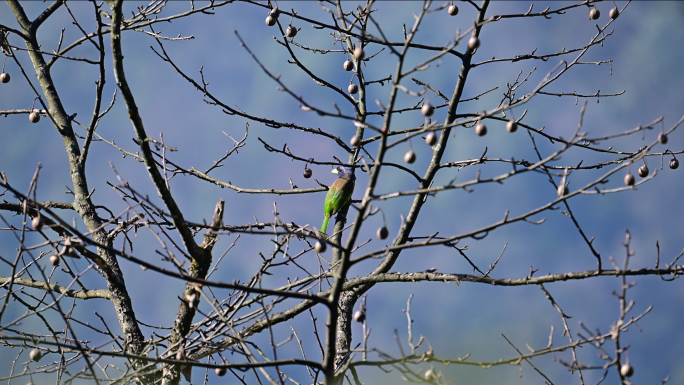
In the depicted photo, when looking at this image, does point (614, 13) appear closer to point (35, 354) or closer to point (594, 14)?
point (594, 14)

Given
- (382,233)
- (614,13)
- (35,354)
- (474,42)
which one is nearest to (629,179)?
(382,233)

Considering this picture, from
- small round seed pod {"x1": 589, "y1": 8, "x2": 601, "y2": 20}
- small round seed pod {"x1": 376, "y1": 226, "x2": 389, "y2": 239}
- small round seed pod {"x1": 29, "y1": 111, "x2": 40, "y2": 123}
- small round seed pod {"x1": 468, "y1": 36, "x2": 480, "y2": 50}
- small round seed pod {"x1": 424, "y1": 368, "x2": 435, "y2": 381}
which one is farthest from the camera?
small round seed pod {"x1": 589, "y1": 8, "x2": 601, "y2": 20}

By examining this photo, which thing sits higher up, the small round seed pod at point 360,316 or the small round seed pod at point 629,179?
the small round seed pod at point 629,179

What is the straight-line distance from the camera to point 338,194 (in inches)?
230

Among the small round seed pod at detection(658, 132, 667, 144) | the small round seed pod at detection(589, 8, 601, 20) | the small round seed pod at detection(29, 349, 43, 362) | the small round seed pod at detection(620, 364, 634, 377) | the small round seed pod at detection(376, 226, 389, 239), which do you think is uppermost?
the small round seed pod at detection(589, 8, 601, 20)

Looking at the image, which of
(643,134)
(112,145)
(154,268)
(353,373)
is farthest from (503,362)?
(112,145)

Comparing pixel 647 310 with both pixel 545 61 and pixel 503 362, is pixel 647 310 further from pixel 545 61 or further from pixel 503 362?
pixel 545 61

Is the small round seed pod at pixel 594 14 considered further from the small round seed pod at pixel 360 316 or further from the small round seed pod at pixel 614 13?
the small round seed pod at pixel 360 316

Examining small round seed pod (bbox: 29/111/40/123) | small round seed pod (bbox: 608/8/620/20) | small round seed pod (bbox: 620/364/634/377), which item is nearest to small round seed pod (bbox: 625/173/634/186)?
small round seed pod (bbox: 620/364/634/377)

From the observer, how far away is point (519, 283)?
314cm

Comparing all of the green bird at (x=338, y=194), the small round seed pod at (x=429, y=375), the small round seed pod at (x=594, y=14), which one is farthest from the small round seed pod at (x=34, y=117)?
the small round seed pod at (x=594, y=14)

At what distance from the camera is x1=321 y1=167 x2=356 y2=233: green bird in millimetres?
5766

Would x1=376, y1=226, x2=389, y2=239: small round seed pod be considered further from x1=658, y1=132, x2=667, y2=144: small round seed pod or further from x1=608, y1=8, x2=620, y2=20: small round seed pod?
x1=608, y1=8, x2=620, y2=20: small round seed pod

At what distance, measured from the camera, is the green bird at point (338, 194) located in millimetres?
5766
